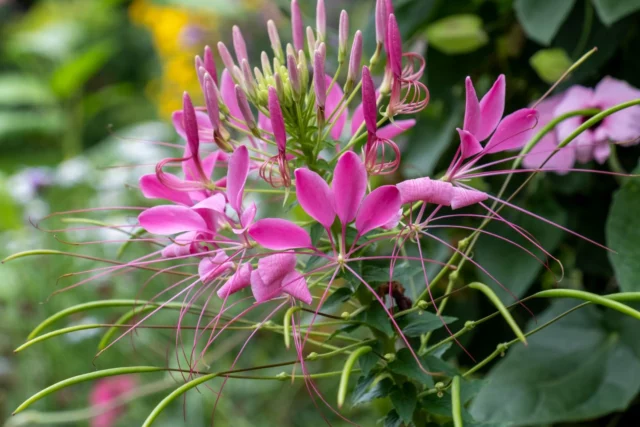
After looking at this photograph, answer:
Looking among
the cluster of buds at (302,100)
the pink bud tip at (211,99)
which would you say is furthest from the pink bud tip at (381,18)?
the pink bud tip at (211,99)

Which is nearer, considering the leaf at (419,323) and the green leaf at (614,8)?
the leaf at (419,323)

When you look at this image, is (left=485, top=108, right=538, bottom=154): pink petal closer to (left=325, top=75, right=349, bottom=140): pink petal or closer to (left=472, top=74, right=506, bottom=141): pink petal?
(left=472, top=74, right=506, bottom=141): pink petal

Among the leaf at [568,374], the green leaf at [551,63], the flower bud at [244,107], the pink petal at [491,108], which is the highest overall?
the flower bud at [244,107]

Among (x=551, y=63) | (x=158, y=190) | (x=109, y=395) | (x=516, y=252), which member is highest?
(x=158, y=190)

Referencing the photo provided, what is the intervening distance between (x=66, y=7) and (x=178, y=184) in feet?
12.5

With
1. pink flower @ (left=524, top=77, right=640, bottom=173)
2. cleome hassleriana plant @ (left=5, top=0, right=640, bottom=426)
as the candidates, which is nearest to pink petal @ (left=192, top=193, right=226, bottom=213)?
cleome hassleriana plant @ (left=5, top=0, right=640, bottom=426)

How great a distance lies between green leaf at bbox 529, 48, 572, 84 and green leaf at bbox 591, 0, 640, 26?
0.11 m

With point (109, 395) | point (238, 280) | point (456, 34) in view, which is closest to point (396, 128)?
point (238, 280)

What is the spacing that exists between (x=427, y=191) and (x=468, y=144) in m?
0.04

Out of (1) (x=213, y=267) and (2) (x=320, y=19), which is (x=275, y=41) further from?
(1) (x=213, y=267)

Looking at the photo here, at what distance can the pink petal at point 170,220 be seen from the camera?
360 mm

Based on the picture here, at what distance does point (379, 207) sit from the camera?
0.34m

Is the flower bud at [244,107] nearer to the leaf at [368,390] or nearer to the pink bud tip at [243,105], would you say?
the pink bud tip at [243,105]

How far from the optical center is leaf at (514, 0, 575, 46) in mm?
565
